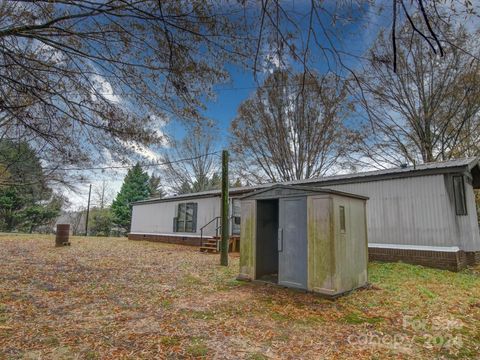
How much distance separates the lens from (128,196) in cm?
3164

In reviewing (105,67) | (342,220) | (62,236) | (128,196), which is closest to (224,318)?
(342,220)

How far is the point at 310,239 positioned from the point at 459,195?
615 centimetres

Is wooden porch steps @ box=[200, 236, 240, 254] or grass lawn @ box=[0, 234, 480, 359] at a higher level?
wooden porch steps @ box=[200, 236, 240, 254]

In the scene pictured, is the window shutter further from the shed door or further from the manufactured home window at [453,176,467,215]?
the manufactured home window at [453,176,467,215]

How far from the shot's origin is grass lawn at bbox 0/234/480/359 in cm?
344

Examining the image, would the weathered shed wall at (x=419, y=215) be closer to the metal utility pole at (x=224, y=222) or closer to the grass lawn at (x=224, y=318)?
the grass lawn at (x=224, y=318)

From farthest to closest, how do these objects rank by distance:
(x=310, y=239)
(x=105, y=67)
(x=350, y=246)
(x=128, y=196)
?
(x=128, y=196), (x=350, y=246), (x=310, y=239), (x=105, y=67)

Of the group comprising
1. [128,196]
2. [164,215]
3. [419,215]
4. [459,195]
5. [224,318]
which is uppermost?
[128,196]

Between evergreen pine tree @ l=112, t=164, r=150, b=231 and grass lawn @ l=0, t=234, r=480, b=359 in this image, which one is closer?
grass lawn @ l=0, t=234, r=480, b=359

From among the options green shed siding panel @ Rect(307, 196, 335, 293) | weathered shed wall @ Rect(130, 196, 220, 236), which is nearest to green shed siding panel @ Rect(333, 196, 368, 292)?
green shed siding panel @ Rect(307, 196, 335, 293)

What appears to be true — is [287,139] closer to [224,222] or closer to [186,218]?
[186,218]

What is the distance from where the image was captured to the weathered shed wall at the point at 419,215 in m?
8.70

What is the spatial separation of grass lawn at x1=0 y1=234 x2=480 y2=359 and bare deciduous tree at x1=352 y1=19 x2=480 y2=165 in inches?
370

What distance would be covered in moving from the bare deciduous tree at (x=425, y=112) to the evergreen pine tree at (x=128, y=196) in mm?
23778
